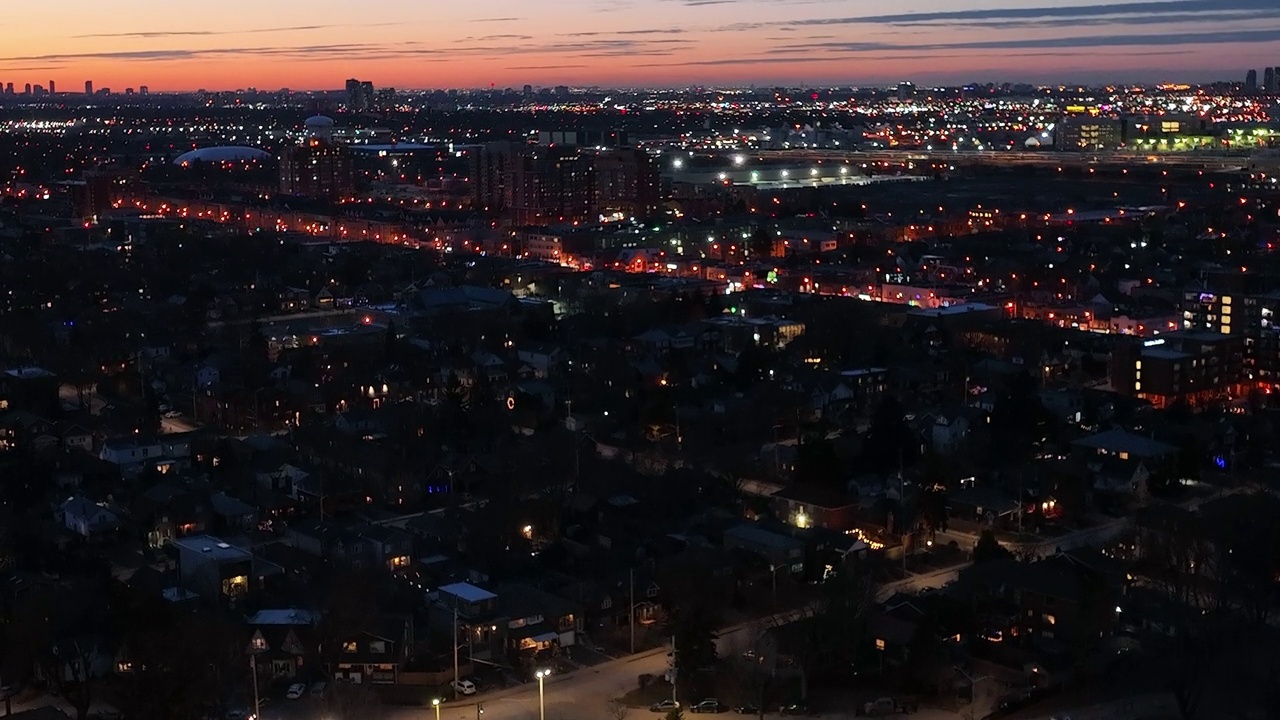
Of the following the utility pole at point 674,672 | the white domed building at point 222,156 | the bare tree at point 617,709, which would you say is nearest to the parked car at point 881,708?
the utility pole at point 674,672

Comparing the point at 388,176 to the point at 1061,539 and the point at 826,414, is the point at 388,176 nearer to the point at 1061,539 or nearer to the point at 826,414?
the point at 826,414

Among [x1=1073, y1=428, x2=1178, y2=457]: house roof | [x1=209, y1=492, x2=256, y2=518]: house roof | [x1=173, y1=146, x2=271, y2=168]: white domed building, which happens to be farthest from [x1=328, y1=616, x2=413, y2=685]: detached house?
[x1=173, y1=146, x2=271, y2=168]: white domed building

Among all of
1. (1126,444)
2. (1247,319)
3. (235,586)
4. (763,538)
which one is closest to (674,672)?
(763,538)

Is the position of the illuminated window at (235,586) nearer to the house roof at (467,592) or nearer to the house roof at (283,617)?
the house roof at (283,617)

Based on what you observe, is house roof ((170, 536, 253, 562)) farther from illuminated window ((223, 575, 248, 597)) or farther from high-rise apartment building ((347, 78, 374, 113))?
high-rise apartment building ((347, 78, 374, 113))

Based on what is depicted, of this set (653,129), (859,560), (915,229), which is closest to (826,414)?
(859,560)
